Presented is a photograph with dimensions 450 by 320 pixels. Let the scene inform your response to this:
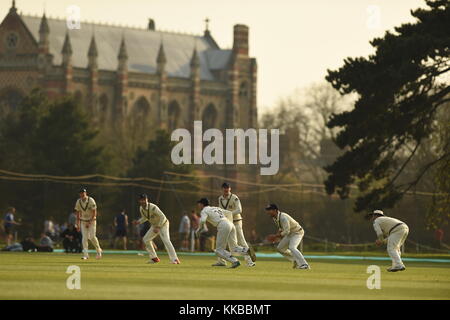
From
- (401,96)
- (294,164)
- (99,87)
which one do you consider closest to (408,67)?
(401,96)

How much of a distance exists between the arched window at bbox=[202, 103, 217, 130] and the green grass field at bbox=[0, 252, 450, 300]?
102983 mm

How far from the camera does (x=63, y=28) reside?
418 feet

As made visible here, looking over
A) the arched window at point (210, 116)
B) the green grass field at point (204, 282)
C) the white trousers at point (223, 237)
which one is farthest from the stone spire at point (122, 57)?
the white trousers at point (223, 237)

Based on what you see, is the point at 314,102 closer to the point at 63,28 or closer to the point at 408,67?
the point at 63,28

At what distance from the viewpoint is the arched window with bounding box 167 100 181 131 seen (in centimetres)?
13001

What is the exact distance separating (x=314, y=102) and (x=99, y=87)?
66.5ft

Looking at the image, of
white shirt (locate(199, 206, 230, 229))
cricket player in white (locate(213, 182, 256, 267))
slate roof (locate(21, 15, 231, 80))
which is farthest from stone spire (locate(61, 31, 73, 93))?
white shirt (locate(199, 206, 230, 229))

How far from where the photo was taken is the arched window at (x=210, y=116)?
447ft

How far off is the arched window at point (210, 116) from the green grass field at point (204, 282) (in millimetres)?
102983

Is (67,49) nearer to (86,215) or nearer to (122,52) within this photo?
(122,52)

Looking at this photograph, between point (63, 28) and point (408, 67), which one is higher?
point (63, 28)

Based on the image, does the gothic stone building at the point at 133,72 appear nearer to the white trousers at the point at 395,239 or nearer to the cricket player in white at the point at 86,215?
the cricket player in white at the point at 86,215

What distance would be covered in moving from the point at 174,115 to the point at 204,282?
108 meters

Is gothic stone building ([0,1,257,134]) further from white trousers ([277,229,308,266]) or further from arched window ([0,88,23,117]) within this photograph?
white trousers ([277,229,308,266])
